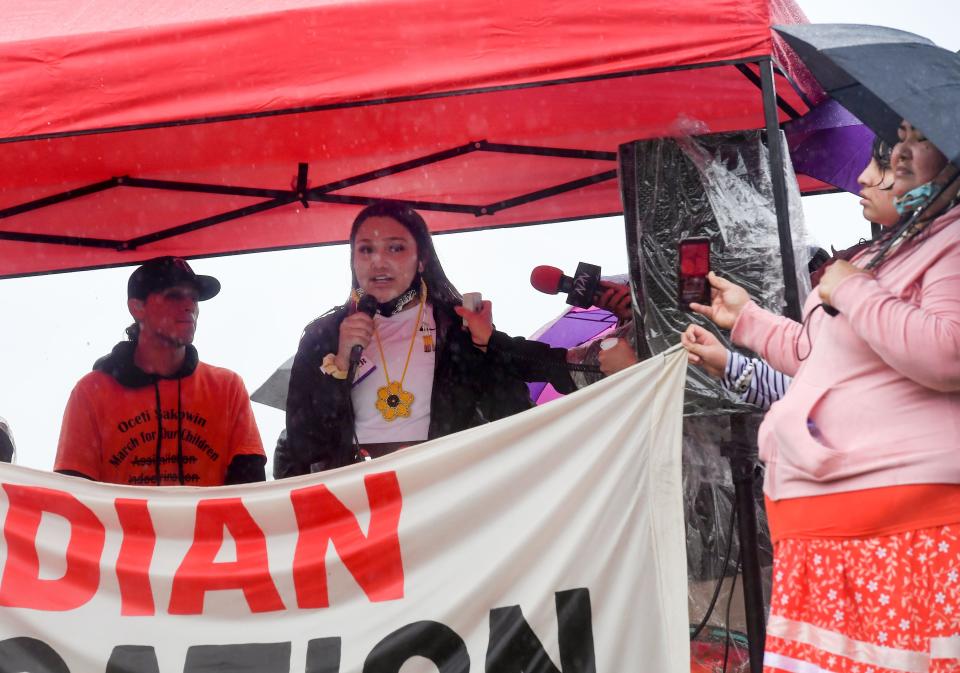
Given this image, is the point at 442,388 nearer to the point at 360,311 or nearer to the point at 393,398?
the point at 393,398

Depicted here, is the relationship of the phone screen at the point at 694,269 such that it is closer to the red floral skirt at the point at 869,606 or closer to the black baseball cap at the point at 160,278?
the red floral skirt at the point at 869,606

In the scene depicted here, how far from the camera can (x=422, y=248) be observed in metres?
3.96

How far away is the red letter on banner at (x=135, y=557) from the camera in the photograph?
10.1ft

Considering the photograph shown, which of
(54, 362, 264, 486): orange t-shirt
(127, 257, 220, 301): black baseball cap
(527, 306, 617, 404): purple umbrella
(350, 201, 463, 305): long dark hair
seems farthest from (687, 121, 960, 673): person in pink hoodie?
(527, 306, 617, 404): purple umbrella

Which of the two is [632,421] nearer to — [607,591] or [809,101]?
[607,591]

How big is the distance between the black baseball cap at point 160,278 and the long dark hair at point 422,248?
1.05 metres

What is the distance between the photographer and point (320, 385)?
3689mm

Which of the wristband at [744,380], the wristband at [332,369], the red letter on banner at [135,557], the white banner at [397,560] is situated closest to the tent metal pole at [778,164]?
the wristband at [744,380]

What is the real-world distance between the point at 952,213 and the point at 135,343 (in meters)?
3.35

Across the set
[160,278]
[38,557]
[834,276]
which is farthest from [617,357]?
[160,278]

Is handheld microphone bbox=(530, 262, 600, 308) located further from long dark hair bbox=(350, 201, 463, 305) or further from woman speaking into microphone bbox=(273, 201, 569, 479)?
long dark hair bbox=(350, 201, 463, 305)

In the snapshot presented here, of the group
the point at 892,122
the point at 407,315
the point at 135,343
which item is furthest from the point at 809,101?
the point at 135,343

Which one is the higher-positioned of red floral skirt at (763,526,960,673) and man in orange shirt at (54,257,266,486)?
man in orange shirt at (54,257,266,486)

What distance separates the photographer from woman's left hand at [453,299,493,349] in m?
3.73
